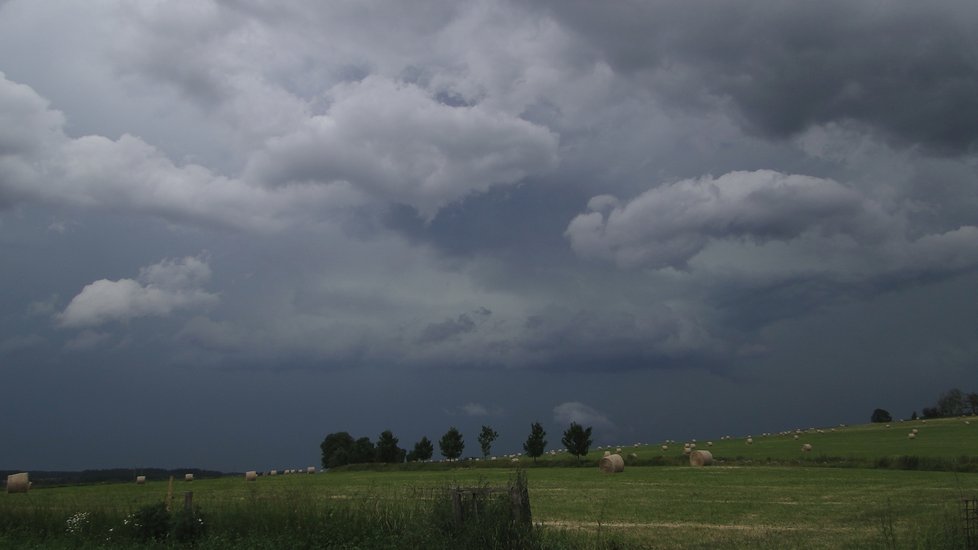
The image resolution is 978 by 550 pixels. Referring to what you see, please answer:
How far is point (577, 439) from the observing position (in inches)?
2420

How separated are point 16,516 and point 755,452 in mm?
56149

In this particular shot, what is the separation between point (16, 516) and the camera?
715 inches

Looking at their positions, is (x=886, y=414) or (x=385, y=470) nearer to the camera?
(x=385, y=470)

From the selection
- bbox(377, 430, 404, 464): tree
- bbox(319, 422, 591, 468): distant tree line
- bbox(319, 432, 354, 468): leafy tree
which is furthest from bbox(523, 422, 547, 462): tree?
bbox(319, 432, 354, 468): leafy tree

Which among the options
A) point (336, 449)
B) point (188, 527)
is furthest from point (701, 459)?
point (336, 449)

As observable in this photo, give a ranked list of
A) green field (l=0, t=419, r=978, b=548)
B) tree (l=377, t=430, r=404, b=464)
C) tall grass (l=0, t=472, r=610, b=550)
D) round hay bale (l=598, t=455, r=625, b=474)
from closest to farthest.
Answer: tall grass (l=0, t=472, r=610, b=550) → green field (l=0, t=419, r=978, b=548) → round hay bale (l=598, t=455, r=625, b=474) → tree (l=377, t=430, r=404, b=464)

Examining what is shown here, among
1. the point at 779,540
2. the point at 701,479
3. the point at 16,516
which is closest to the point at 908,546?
the point at 779,540

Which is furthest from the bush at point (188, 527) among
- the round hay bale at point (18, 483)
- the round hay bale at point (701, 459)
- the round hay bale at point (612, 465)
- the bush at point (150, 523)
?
the round hay bale at point (701, 459)

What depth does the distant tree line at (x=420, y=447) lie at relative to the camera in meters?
61.9

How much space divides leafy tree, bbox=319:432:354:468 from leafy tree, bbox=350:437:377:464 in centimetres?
103

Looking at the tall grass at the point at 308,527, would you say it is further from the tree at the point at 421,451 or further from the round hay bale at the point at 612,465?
the tree at the point at 421,451

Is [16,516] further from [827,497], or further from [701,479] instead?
[701,479]

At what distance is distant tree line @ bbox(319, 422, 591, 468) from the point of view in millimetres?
61875

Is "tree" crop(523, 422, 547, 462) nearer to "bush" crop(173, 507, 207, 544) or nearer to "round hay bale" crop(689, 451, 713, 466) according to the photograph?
"round hay bale" crop(689, 451, 713, 466)
